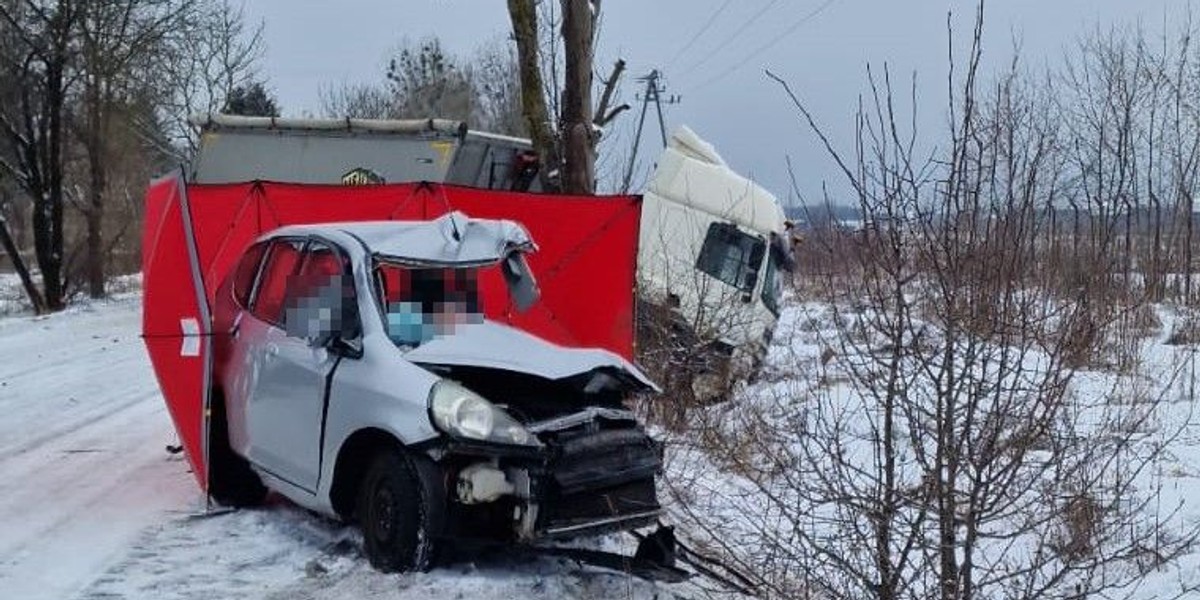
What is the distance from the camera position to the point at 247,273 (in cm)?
786

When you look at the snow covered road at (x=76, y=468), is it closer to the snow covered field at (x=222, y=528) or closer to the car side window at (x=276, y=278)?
the snow covered field at (x=222, y=528)

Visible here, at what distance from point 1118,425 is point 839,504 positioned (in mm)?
1447

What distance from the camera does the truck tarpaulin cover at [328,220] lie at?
768 cm

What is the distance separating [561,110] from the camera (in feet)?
40.4

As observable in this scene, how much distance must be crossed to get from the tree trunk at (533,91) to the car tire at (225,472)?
17.9ft

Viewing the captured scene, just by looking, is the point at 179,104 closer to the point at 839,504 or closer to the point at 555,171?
the point at 555,171

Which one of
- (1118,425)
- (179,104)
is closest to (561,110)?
(1118,425)

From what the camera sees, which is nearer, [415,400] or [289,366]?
[415,400]

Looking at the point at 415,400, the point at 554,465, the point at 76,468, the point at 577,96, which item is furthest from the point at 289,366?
the point at 577,96

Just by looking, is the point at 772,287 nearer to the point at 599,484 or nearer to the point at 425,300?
the point at 425,300

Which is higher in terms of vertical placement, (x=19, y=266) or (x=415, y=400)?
(x=19, y=266)

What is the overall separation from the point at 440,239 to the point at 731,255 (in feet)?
27.9

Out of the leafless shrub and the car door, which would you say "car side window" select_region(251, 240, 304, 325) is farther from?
the leafless shrub

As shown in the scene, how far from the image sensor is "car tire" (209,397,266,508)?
7.66 metres
